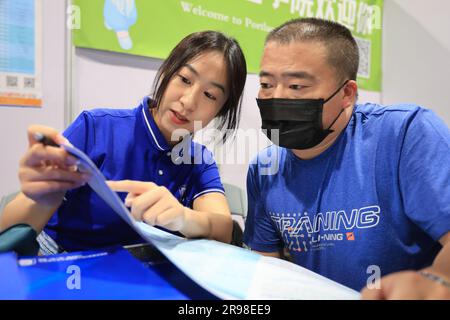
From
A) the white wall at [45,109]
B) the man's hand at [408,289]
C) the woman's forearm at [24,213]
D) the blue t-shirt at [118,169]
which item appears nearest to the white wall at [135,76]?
the white wall at [45,109]

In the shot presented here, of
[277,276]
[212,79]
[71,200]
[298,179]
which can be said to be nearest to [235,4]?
[212,79]

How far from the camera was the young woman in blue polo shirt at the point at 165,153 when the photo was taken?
0.81 meters

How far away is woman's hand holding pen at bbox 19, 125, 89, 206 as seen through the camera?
561 millimetres

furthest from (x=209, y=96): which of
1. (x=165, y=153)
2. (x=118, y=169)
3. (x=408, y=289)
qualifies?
(x=408, y=289)

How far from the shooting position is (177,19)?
183 centimetres

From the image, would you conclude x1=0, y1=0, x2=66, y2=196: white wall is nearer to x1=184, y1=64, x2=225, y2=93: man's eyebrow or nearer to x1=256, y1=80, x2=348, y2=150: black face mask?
x1=184, y1=64, x2=225, y2=93: man's eyebrow

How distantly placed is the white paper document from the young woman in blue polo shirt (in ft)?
0.39

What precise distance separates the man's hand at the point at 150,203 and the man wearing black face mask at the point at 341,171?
35cm

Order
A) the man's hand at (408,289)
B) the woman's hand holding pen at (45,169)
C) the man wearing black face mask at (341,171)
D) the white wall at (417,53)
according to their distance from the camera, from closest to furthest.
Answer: the man's hand at (408,289) < the woman's hand holding pen at (45,169) < the man wearing black face mask at (341,171) < the white wall at (417,53)

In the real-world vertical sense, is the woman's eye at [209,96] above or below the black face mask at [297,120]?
above

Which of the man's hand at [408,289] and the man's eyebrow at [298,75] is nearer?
the man's hand at [408,289]

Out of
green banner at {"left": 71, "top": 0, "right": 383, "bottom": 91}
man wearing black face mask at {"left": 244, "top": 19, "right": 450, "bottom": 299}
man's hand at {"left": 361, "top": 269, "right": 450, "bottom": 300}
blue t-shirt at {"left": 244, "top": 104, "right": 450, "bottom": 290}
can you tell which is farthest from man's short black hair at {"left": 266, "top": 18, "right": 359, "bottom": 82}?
green banner at {"left": 71, "top": 0, "right": 383, "bottom": 91}

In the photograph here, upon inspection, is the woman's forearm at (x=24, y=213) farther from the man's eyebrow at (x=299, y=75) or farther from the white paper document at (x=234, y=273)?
the man's eyebrow at (x=299, y=75)

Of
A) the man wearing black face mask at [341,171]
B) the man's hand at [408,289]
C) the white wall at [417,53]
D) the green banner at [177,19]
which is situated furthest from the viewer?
the white wall at [417,53]
